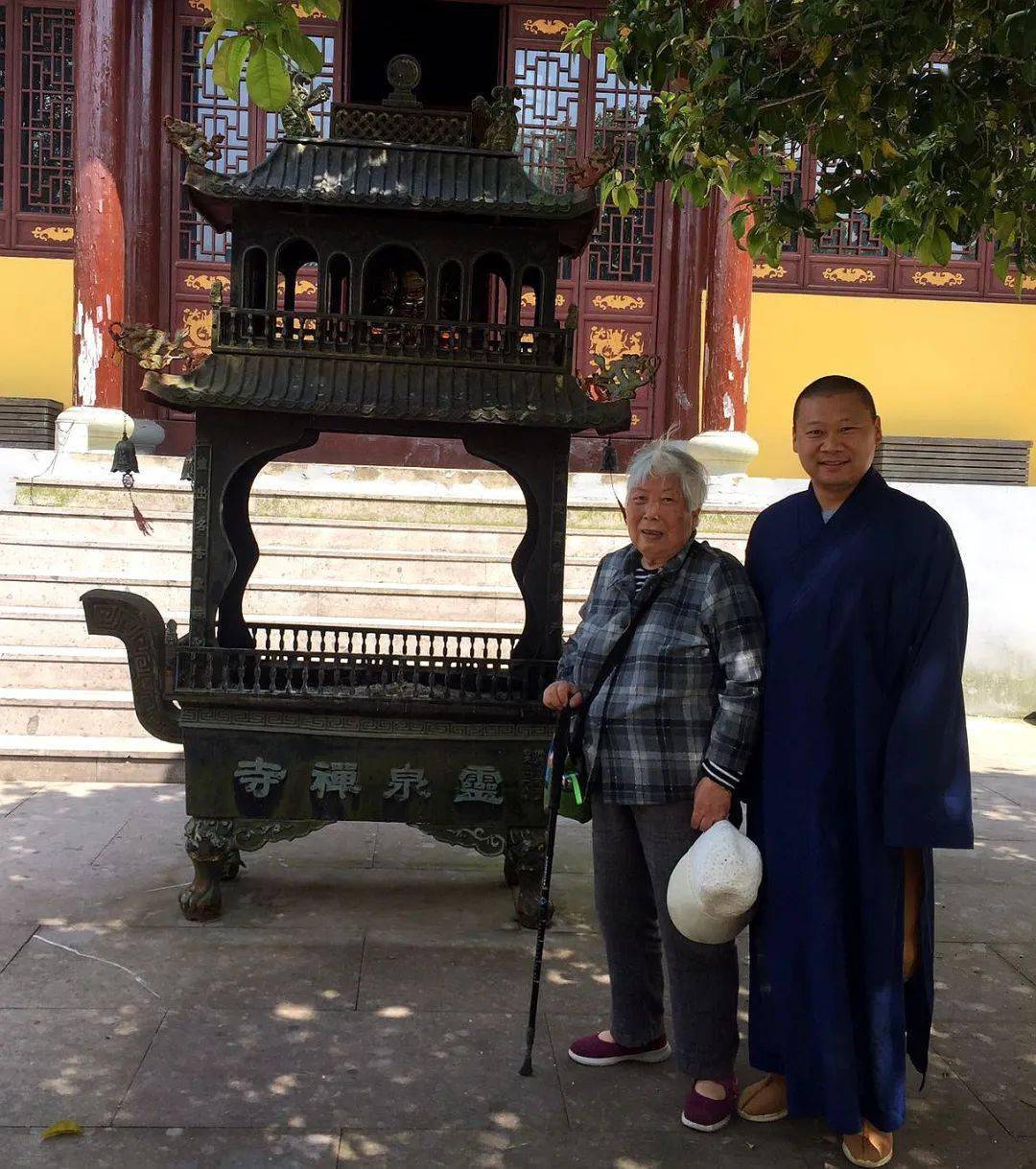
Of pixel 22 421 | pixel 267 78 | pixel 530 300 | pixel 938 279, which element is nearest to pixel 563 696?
pixel 267 78

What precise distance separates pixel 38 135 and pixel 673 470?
10.00 m

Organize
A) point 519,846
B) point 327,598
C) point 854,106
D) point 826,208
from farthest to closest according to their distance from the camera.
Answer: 1. point 327,598
2. point 519,846
3. point 826,208
4. point 854,106

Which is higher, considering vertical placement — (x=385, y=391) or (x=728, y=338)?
(x=728, y=338)

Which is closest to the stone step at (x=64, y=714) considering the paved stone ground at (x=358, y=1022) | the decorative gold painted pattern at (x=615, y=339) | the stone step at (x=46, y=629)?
the stone step at (x=46, y=629)

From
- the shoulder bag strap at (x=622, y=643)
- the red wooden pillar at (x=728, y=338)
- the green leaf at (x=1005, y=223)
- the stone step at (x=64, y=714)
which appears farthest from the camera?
the red wooden pillar at (x=728, y=338)

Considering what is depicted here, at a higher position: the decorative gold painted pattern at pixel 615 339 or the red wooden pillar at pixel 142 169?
the red wooden pillar at pixel 142 169

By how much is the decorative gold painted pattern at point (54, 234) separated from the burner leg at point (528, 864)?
8.74 meters

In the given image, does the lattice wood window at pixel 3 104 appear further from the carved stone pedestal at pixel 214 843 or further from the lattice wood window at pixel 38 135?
the carved stone pedestal at pixel 214 843

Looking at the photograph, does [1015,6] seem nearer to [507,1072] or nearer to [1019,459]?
[507,1072]

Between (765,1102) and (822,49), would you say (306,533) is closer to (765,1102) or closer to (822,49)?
(822,49)

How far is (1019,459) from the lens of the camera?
11.5 m

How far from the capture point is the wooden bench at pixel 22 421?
10.8m

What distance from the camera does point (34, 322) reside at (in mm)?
11141

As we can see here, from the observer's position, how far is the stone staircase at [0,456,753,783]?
6797mm
